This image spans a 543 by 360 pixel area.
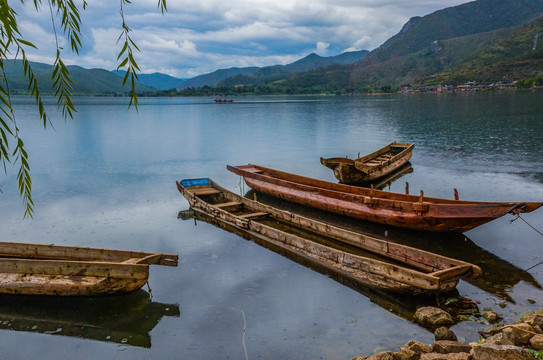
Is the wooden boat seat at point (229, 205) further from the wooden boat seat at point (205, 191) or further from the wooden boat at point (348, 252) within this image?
the wooden boat seat at point (205, 191)

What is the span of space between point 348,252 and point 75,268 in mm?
8171

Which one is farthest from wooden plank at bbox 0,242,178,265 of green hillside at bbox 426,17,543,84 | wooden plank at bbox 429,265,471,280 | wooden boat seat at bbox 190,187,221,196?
green hillside at bbox 426,17,543,84

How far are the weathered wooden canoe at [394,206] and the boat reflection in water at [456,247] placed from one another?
74 cm

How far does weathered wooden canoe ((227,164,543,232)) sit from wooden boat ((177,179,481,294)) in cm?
220

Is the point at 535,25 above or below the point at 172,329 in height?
above

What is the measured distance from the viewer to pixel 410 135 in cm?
4256

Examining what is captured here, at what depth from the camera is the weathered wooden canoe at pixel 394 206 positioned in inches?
445

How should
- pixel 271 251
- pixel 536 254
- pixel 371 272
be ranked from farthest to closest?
1. pixel 271 251
2. pixel 536 254
3. pixel 371 272

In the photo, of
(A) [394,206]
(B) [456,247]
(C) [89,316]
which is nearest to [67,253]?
(C) [89,316]

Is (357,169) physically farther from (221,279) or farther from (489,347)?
(489,347)

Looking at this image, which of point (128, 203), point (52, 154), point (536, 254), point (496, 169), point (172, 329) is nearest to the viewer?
point (172, 329)

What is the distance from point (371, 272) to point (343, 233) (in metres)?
2.50

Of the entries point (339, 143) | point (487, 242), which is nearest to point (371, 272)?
point (487, 242)

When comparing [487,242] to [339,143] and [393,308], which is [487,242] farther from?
[339,143]
